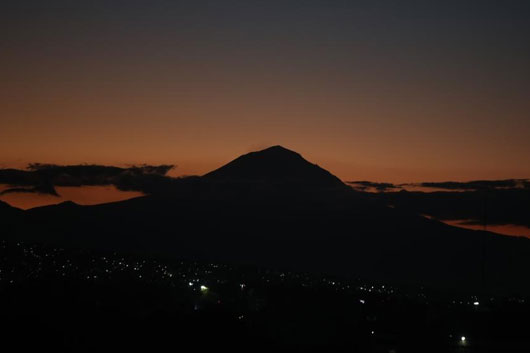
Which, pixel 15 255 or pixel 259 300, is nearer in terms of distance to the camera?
pixel 259 300

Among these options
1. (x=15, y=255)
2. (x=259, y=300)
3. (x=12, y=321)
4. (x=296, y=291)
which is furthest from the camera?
(x=15, y=255)

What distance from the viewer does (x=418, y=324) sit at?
71.4 meters

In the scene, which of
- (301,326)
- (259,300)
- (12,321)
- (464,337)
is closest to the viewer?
(12,321)

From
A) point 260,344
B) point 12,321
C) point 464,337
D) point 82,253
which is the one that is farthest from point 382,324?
point 82,253

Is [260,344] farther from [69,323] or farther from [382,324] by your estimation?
[382,324]

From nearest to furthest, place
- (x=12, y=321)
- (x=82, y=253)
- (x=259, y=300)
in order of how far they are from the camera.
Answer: (x=12, y=321), (x=259, y=300), (x=82, y=253)

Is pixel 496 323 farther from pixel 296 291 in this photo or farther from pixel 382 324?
pixel 296 291

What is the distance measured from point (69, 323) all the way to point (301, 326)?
1765 centimetres

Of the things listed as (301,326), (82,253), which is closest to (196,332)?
(301,326)

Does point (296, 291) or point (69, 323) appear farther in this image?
point (296, 291)

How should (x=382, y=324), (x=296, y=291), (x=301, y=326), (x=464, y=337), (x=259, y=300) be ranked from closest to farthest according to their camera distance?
1. (x=301, y=326)
2. (x=464, y=337)
3. (x=382, y=324)
4. (x=259, y=300)
5. (x=296, y=291)

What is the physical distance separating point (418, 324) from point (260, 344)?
3121 cm

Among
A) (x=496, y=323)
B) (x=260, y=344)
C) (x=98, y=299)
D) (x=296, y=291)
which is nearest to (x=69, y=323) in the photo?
(x=260, y=344)

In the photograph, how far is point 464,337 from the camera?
215ft
